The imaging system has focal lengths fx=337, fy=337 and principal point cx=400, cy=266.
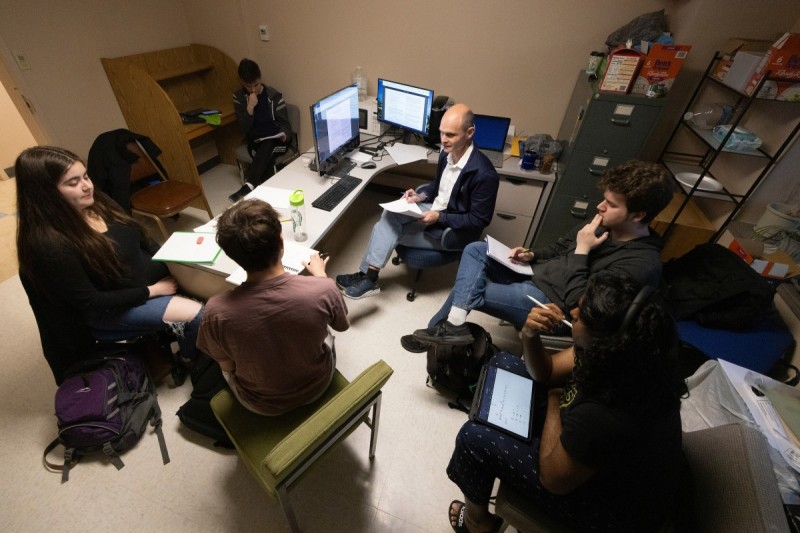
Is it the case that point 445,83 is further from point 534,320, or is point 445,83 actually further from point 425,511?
point 425,511

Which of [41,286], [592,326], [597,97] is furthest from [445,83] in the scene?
[41,286]

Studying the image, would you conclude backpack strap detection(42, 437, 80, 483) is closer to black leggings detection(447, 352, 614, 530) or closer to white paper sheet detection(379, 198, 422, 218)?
black leggings detection(447, 352, 614, 530)

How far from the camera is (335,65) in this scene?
3.32 m

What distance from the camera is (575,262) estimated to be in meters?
1.65

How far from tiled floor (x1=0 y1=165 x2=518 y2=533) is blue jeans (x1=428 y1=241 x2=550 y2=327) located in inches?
21.1

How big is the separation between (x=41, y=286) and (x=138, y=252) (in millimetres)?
356

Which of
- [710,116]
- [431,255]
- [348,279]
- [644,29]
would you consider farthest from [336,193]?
[710,116]

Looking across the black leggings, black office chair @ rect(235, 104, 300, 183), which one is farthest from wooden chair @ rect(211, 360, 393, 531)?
black office chair @ rect(235, 104, 300, 183)

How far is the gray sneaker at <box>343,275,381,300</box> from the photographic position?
7.64 feet

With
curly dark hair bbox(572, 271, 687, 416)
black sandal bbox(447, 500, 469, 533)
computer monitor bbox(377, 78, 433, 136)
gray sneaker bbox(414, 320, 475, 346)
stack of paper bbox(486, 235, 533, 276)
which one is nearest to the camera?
curly dark hair bbox(572, 271, 687, 416)

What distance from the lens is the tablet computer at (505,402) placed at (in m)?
1.21

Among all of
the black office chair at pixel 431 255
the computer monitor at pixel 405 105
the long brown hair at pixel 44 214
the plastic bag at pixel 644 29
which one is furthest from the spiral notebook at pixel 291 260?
the plastic bag at pixel 644 29

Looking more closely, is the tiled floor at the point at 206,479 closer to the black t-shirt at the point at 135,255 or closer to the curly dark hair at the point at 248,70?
the black t-shirt at the point at 135,255

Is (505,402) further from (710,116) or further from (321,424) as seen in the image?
(710,116)
